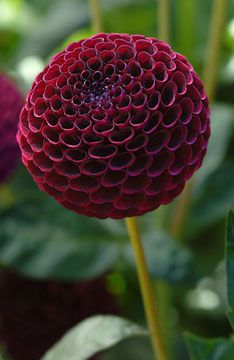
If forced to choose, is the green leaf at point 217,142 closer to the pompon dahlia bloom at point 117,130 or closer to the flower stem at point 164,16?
the flower stem at point 164,16

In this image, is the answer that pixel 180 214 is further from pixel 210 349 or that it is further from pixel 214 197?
pixel 210 349

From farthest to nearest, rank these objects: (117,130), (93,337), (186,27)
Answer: (186,27) → (93,337) → (117,130)

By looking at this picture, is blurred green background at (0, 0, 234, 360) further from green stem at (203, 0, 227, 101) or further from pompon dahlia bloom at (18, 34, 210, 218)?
pompon dahlia bloom at (18, 34, 210, 218)

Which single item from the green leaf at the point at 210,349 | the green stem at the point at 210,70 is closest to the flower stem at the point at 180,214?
the green stem at the point at 210,70

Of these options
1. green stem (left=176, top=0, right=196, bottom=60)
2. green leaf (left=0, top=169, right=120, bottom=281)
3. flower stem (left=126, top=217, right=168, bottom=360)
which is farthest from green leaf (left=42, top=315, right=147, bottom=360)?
green stem (left=176, top=0, right=196, bottom=60)

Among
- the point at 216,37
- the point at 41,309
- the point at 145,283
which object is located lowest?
the point at 41,309

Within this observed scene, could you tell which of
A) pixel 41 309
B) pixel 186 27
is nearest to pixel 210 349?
pixel 41 309
